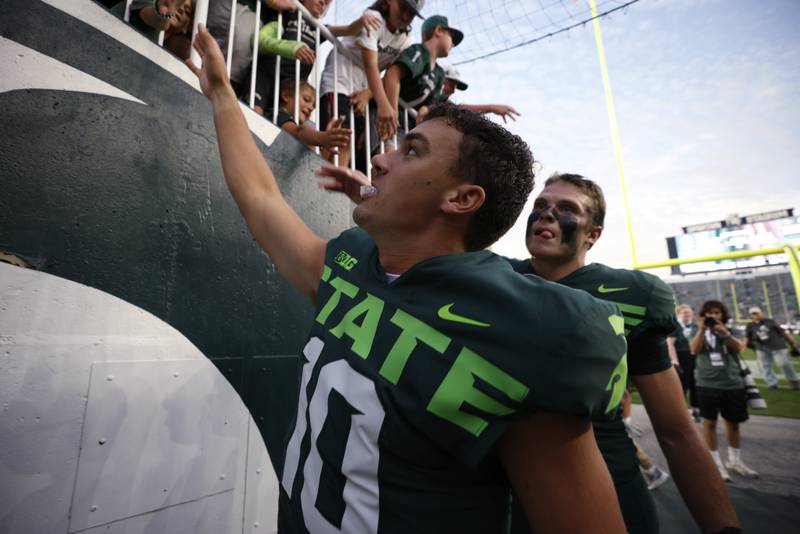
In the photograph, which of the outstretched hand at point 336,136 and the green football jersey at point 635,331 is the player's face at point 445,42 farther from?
the green football jersey at point 635,331

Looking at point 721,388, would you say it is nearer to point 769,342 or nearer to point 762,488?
point 762,488

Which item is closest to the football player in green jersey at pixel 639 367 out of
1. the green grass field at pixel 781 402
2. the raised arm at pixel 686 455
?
the raised arm at pixel 686 455

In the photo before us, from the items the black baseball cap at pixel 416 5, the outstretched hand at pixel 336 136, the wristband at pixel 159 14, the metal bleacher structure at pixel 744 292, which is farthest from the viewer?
the metal bleacher structure at pixel 744 292

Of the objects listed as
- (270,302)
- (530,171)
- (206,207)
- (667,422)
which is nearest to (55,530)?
(270,302)

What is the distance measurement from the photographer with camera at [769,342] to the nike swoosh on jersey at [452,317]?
11.1 meters

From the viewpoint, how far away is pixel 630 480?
5.08 ft

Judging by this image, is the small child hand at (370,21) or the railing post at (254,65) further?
the small child hand at (370,21)

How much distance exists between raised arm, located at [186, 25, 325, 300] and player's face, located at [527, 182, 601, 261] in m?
1.10

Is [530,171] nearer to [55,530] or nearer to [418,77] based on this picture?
[55,530]

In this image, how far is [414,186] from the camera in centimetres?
122

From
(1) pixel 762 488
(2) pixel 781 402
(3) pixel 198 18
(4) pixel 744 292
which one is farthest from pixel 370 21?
(4) pixel 744 292

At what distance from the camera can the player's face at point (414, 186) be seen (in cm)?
122

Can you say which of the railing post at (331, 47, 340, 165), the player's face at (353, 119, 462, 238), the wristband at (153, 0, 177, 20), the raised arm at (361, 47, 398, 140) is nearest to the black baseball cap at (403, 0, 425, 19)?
the raised arm at (361, 47, 398, 140)

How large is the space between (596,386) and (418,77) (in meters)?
3.48
